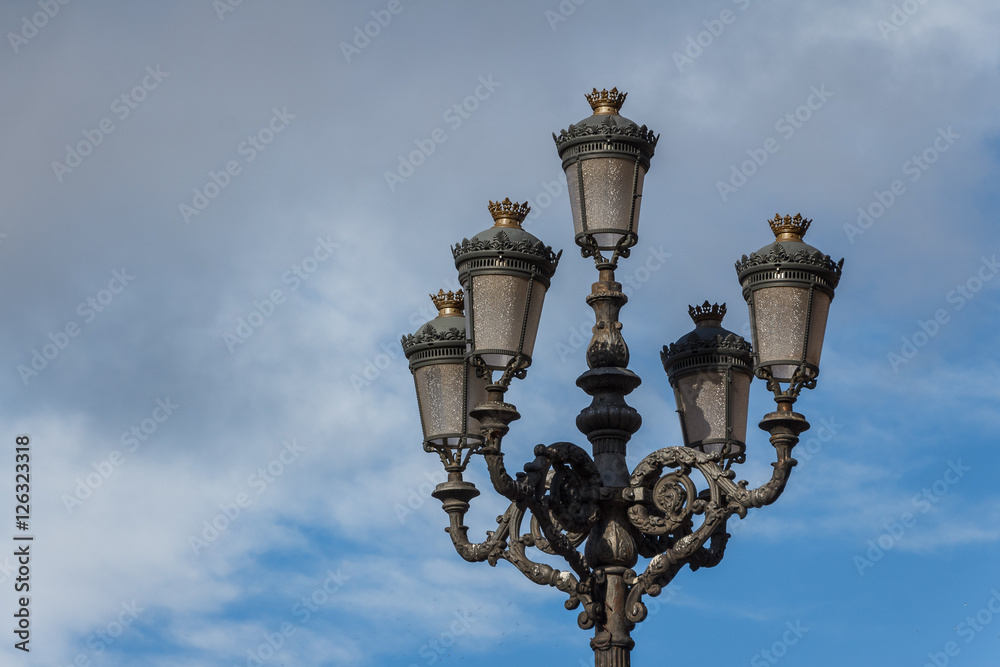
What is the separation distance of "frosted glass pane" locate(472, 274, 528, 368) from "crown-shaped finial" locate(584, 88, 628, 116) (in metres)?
1.45

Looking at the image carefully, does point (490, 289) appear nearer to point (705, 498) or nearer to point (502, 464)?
point (502, 464)

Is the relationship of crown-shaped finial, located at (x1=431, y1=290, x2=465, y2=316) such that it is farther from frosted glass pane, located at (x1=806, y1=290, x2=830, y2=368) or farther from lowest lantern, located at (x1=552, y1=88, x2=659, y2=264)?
frosted glass pane, located at (x1=806, y1=290, x2=830, y2=368)

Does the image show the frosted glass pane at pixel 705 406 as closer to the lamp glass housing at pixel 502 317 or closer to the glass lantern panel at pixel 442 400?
the glass lantern panel at pixel 442 400

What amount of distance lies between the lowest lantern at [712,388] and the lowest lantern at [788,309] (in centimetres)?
123

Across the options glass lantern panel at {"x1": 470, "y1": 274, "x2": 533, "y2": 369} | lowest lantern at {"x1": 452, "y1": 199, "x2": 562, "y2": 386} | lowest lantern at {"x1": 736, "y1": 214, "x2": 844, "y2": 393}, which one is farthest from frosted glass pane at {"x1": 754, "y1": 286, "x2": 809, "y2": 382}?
glass lantern panel at {"x1": 470, "y1": 274, "x2": 533, "y2": 369}

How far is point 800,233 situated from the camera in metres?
9.59

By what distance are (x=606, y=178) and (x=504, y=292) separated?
1073mm

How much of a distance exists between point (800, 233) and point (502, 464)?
238cm

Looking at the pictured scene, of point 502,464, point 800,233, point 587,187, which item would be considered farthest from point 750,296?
point 502,464

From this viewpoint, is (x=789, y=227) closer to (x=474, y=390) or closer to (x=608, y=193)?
(x=608, y=193)

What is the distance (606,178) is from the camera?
9688mm

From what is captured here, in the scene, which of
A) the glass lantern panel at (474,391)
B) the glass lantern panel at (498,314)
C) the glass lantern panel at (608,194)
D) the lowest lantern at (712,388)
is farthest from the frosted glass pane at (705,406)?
the glass lantern panel at (498,314)

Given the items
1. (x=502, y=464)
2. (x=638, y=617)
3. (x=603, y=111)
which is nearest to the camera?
(x=502, y=464)

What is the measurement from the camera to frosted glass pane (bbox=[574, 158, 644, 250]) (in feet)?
31.7
